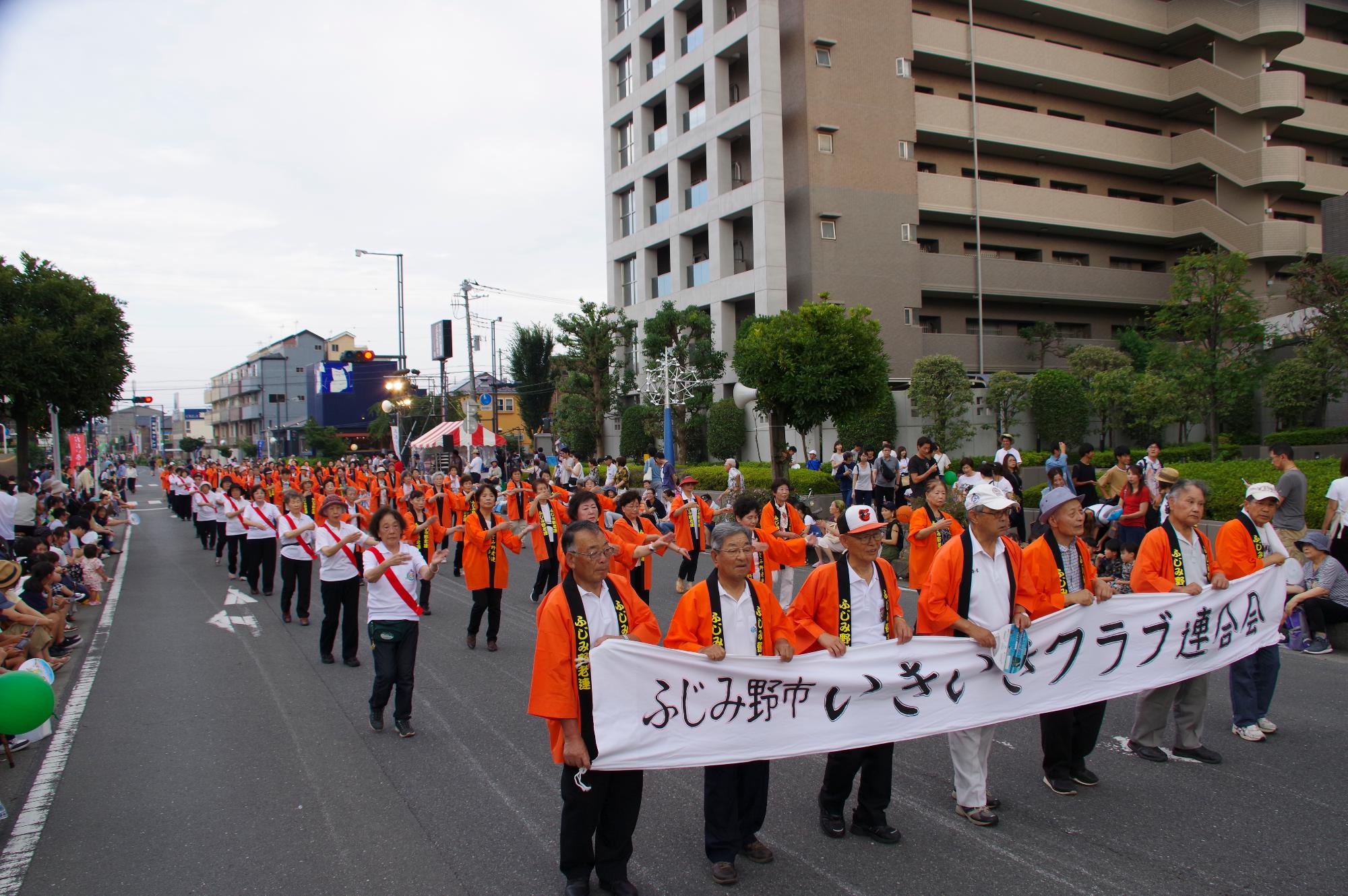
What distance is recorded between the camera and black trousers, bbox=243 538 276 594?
12.5m

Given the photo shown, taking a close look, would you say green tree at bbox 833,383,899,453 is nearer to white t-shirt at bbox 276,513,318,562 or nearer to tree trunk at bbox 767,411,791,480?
tree trunk at bbox 767,411,791,480

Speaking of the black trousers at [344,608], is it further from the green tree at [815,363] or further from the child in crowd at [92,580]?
the green tree at [815,363]

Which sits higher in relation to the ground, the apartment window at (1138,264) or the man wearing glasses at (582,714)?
the apartment window at (1138,264)

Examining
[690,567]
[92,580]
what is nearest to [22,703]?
[690,567]

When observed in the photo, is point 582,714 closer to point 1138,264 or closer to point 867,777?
point 867,777

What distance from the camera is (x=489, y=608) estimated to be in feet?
29.7

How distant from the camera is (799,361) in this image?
22391 millimetres

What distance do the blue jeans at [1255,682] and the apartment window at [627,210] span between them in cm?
3392

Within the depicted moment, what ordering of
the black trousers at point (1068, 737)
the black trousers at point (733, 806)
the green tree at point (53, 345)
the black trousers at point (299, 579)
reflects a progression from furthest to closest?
the green tree at point (53, 345) < the black trousers at point (299, 579) < the black trousers at point (1068, 737) < the black trousers at point (733, 806)

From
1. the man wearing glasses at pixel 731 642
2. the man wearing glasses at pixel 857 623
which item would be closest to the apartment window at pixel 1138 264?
the man wearing glasses at pixel 857 623

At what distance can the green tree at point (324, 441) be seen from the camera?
198 feet

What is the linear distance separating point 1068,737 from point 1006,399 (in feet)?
83.0

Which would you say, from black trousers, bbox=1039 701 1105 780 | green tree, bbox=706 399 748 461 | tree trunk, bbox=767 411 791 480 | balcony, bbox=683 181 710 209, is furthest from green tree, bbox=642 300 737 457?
black trousers, bbox=1039 701 1105 780

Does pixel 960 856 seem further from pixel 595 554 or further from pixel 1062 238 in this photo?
pixel 1062 238
